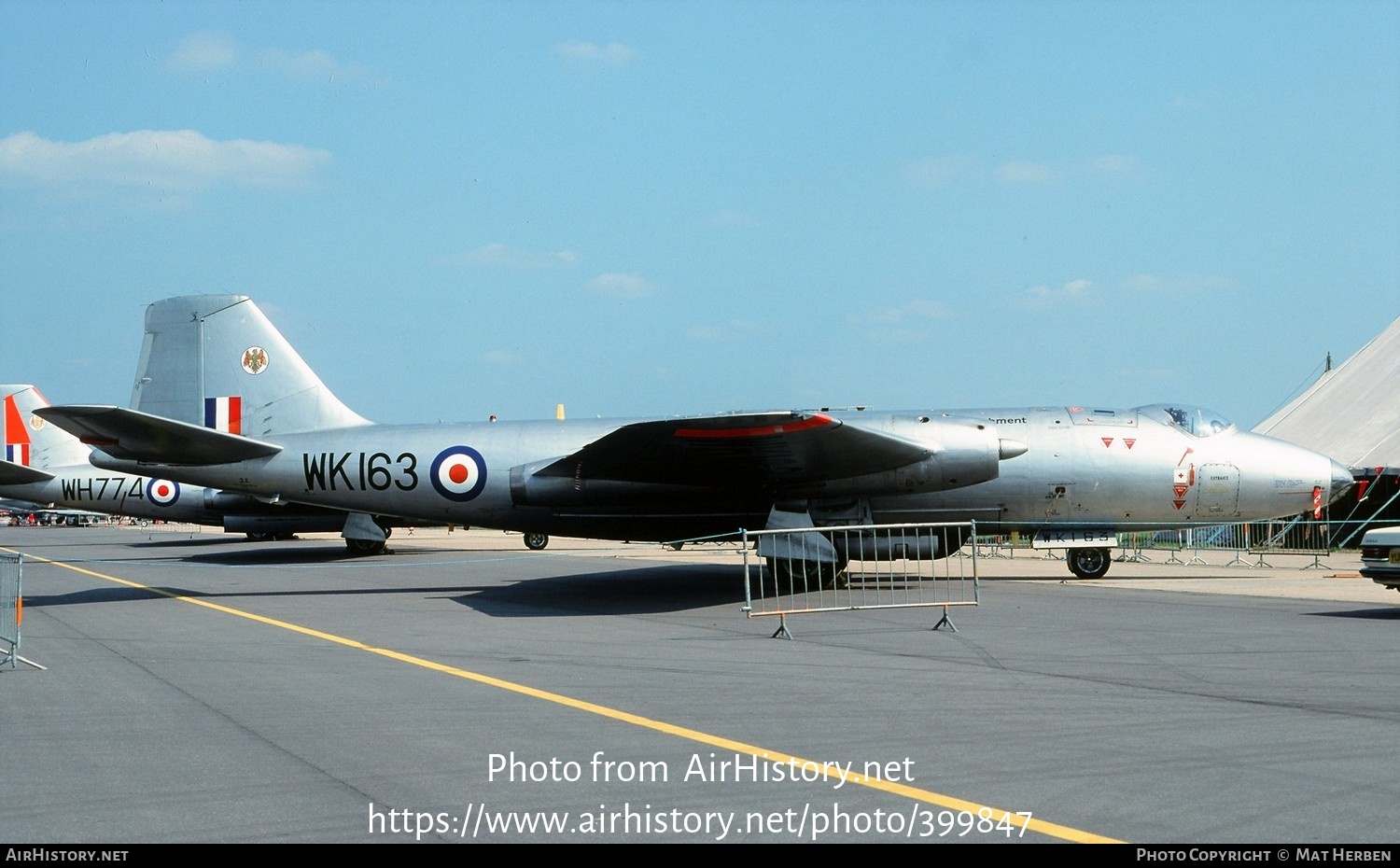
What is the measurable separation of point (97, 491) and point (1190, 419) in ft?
98.3

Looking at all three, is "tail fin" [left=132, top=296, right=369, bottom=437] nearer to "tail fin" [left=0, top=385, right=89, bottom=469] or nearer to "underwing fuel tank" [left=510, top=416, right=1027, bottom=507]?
"underwing fuel tank" [left=510, top=416, right=1027, bottom=507]

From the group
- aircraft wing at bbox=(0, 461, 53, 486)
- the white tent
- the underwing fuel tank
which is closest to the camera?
the underwing fuel tank

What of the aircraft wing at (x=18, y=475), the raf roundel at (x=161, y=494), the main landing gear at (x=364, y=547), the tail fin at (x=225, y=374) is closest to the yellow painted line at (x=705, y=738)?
the tail fin at (x=225, y=374)

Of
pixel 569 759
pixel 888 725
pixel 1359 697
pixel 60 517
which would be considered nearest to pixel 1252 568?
pixel 1359 697

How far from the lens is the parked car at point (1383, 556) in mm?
13320

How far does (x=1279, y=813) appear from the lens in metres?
4.91

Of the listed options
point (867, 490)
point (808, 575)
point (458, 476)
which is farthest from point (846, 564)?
point (458, 476)

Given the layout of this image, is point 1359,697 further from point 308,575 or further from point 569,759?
point 308,575

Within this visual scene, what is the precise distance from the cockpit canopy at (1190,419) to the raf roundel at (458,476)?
1116cm

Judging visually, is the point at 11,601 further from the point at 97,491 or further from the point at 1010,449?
the point at 97,491

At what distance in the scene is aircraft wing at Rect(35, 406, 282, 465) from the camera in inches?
634

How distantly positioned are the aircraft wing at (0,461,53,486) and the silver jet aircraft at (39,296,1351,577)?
50.4 feet

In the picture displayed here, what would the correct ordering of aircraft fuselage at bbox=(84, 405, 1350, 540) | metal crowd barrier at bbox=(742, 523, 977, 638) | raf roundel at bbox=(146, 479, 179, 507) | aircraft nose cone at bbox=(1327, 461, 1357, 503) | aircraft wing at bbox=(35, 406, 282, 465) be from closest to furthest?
metal crowd barrier at bbox=(742, 523, 977, 638), aircraft wing at bbox=(35, 406, 282, 465), aircraft fuselage at bbox=(84, 405, 1350, 540), aircraft nose cone at bbox=(1327, 461, 1357, 503), raf roundel at bbox=(146, 479, 179, 507)

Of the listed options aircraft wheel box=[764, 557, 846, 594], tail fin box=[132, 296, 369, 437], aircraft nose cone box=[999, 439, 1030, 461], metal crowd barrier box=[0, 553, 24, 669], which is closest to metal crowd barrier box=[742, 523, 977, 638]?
aircraft wheel box=[764, 557, 846, 594]
